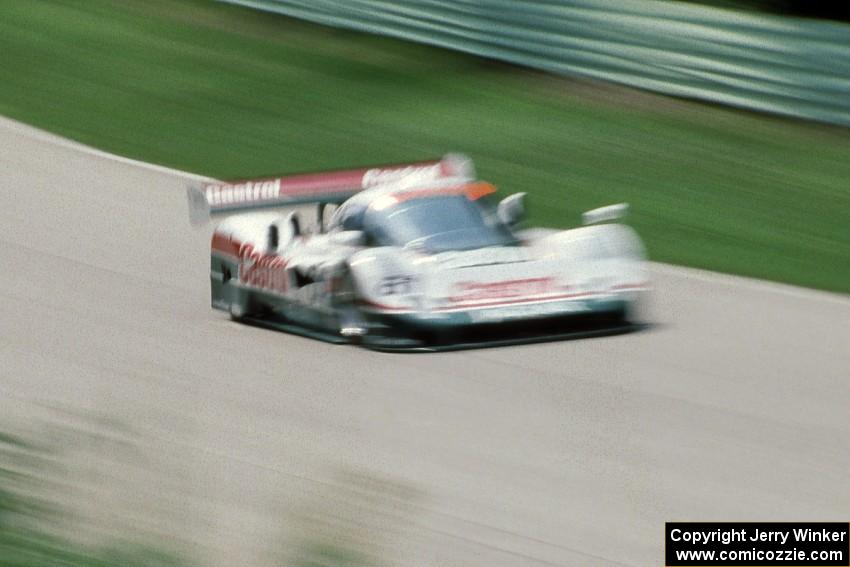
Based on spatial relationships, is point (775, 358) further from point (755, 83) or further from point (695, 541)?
point (755, 83)

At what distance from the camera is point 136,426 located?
3631 millimetres

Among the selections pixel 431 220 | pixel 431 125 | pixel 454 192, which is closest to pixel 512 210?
pixel 454 192

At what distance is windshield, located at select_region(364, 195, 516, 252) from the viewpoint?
33.7ft

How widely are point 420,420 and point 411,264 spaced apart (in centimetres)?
144

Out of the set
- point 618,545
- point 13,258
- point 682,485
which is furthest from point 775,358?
point 13,258

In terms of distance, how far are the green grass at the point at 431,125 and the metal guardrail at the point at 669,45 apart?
0.71 feet

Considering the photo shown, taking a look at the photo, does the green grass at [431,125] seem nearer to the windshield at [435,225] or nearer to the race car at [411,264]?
the race car at [411,264]

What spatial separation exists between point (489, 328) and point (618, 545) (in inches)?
130

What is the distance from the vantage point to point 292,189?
1100 centimetres

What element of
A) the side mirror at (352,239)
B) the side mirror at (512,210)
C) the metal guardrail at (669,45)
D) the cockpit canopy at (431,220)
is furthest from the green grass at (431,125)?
the side mirror at (352,239)

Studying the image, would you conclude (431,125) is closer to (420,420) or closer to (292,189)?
(292,189)
